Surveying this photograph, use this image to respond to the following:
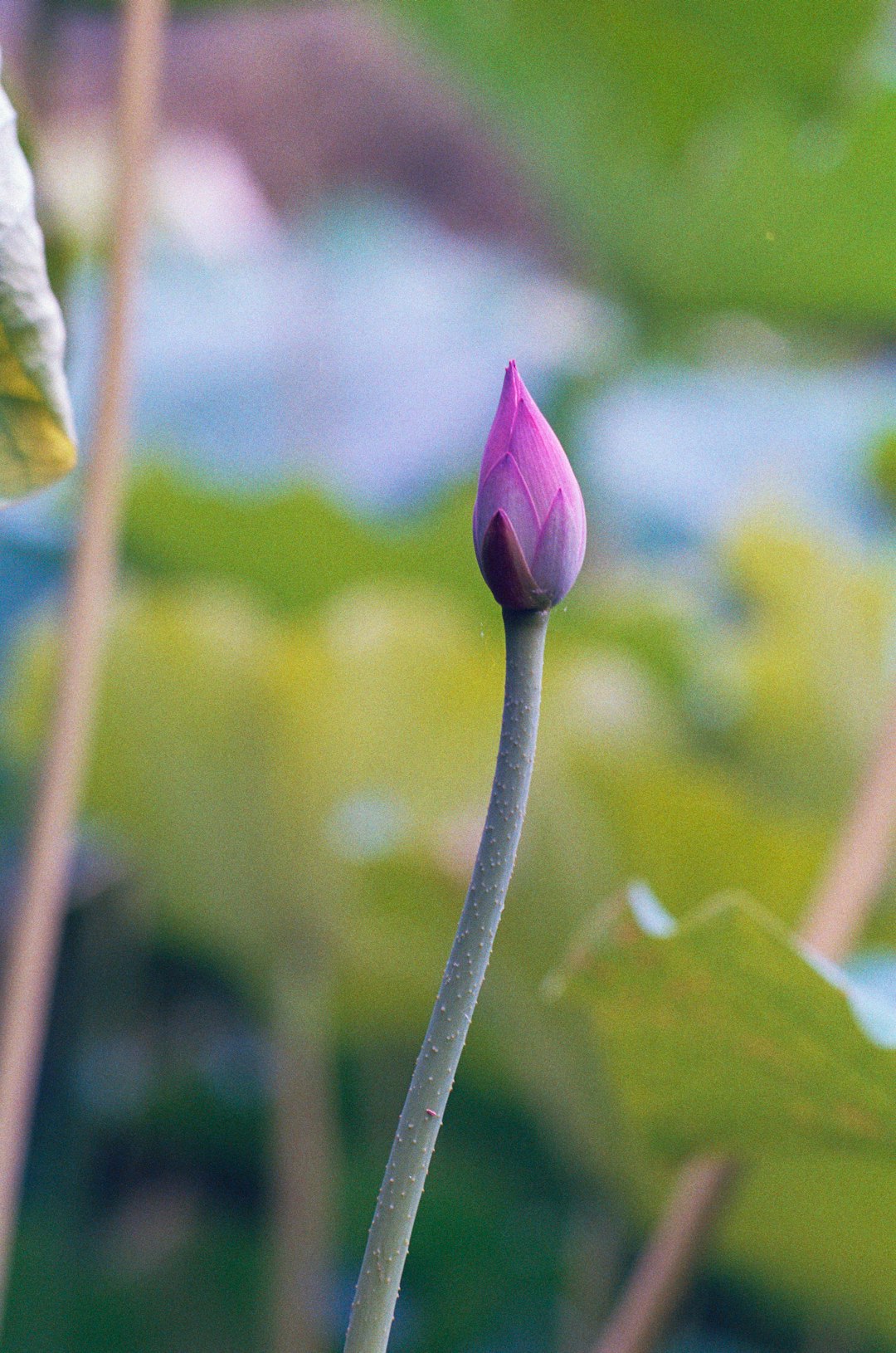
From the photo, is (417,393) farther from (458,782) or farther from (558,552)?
(558,552)

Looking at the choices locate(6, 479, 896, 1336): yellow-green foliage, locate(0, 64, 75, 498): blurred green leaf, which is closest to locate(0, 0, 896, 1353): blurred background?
locate(6, 479, 896, 1336): yellow-green foliage

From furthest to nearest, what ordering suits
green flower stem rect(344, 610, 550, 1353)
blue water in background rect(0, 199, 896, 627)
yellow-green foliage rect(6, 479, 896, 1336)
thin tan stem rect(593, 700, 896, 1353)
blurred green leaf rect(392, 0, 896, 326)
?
blue water in background rect(0, 199, 896, 627)
blurred green leaf rect(392, 0, 896, 326)
yellow-green foliage rect(6, 479, 896, 1336)
thin tan stem rect(593, 700, 896, 1353)
green flower stem rect(344, 610, 550, 1353)

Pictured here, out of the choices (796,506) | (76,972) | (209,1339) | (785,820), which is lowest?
(209,1339)

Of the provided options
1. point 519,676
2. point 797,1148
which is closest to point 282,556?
point 797,1148

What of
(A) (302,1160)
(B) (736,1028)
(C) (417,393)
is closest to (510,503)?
(B) (736,1028)

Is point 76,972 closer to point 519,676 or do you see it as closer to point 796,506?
point 796,506

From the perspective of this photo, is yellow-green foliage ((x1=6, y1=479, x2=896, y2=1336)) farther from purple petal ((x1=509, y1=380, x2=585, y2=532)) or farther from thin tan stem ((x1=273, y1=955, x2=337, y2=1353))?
purple petal ((x1=509, y1=380, x2=585, y2=532))
